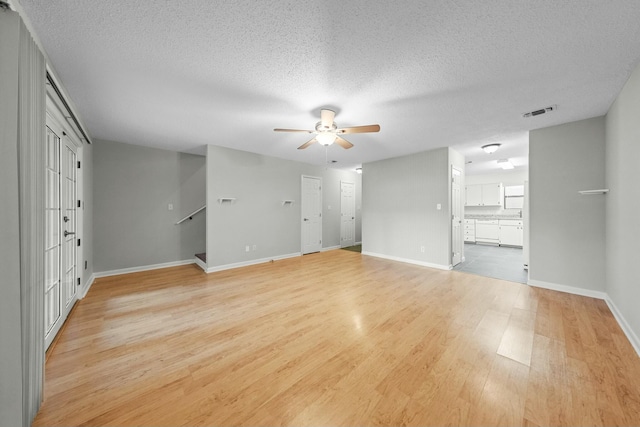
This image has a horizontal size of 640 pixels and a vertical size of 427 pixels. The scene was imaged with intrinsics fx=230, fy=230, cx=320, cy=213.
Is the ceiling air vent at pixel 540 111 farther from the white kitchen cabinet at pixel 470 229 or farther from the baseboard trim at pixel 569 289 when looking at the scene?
the white kitchen cabinet at pixel 470 229

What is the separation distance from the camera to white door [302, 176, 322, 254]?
6305 mm

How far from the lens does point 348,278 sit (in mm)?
4113

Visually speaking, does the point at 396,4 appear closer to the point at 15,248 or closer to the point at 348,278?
the point at 15,248

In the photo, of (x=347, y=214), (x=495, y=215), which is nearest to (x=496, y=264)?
(x=495, y=215)

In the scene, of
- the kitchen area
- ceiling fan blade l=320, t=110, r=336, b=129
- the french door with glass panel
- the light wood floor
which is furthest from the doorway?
the kitchen area

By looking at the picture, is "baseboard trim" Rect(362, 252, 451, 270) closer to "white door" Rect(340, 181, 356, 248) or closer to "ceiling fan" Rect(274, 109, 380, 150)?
"white door" Rect(340, 181, 356, 248)

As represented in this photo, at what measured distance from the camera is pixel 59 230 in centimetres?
257

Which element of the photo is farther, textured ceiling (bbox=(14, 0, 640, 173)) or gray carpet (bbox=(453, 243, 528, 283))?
gray carpet (bbox=(453, 243, 528, 283))

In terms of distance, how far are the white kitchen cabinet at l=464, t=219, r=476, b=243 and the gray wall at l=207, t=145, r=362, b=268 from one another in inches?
217

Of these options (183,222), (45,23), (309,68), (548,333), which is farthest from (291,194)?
(548,333)

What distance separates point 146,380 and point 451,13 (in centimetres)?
332

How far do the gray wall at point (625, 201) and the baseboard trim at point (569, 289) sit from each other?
0.90ft

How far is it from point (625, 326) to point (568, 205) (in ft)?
5.75

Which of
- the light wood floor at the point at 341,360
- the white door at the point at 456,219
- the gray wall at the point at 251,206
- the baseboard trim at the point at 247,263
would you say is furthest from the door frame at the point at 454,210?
the baseboard trim at the point at 247,263
